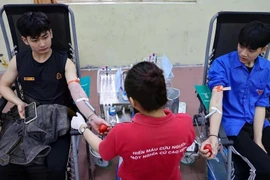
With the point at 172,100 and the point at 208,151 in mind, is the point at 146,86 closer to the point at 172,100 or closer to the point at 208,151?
the point at 208,151

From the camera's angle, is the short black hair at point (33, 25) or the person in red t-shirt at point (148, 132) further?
the short black hair at point (33, 25)

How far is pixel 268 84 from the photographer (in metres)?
1.61

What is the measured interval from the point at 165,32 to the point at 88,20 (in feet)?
2.81

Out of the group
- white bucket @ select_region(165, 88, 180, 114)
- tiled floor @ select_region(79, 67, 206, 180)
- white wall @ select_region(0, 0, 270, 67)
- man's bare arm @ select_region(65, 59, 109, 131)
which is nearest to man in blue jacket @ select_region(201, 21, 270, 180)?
white bucket @ select_region(165, 88, 180, 114)

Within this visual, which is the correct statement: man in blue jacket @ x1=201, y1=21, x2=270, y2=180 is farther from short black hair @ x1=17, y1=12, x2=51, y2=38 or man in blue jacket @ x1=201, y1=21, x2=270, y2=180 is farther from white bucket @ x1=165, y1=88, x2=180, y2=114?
short black hair @ x1=17, y1=12, x2=51, y2=38

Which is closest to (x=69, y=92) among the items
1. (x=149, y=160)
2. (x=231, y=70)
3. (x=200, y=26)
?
(x=149, y=160)

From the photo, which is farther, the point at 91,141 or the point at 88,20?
the point at 88,20

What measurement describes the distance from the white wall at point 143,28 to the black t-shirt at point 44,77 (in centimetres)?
140

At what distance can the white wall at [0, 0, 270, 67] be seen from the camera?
2.96m

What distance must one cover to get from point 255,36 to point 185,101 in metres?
1.35

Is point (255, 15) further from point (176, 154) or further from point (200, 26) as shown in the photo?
point (200, 26)

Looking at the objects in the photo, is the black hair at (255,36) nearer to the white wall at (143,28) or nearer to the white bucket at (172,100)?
the white bucket at (172,100)

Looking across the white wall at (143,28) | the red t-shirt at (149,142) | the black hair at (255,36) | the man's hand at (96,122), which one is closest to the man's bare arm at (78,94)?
the man's hand at (96,122)

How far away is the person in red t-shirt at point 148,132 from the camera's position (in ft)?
3.04
